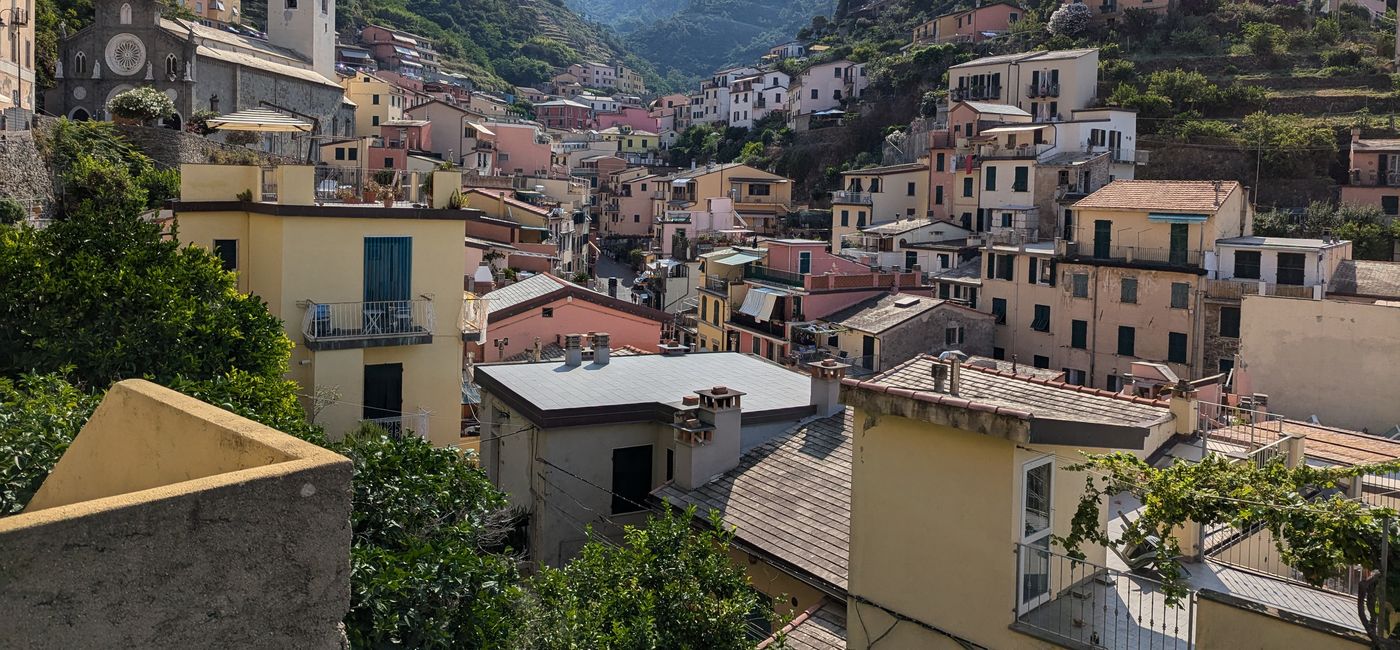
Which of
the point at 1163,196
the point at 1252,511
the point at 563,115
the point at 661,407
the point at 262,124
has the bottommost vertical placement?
the point at 661,407

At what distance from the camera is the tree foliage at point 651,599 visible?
29.5 feet

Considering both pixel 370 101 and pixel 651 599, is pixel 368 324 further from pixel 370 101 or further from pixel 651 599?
pixel 370 101

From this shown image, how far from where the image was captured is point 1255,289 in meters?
34.0

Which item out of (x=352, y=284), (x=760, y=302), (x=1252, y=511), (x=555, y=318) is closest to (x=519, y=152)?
(x=760, y=302)

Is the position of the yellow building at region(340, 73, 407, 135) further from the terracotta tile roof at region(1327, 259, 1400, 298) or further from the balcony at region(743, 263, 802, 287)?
the terracotta tile roof at region(1327, 259, 1400, 298)

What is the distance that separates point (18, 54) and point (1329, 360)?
4502cm

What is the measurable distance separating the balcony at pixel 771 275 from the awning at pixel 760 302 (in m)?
0.77

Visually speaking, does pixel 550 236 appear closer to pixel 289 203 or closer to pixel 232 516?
pixel 289 203

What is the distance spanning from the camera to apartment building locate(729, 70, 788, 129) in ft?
307

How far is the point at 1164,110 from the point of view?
59719 millimetres

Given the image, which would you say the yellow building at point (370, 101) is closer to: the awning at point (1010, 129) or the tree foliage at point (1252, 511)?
the awning at point (1010, 129)

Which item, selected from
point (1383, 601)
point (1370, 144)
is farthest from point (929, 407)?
point (1370, 144)

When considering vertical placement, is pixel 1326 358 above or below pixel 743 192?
below

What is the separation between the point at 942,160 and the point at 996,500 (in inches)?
1909
